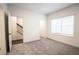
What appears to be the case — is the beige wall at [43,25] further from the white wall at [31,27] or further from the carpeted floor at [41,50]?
the carpeted floor at [41,50]

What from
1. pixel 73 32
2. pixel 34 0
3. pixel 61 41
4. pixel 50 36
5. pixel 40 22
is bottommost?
pixel 61 41

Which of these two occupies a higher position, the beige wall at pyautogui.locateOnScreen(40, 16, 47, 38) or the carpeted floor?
the beige wall at pyautogui.locateOnScreen(40, 16, 47, 38)

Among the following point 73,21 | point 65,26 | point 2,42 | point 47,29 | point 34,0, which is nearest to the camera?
point 34,0

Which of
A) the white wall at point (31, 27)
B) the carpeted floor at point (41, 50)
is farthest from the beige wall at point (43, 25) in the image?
the carpeted floor at point (41, 50)

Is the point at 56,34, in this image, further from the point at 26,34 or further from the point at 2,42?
the point at 2,42

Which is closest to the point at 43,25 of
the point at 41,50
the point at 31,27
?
the point at 31,27

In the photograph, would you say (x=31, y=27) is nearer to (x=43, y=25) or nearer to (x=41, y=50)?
(x=43, y=25)

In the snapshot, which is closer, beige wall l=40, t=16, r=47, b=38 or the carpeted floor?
the carpeted floor

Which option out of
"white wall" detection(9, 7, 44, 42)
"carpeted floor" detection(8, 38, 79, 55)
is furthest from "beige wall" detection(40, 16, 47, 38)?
"carpeted floor" detection(8, 38, 79, 55)

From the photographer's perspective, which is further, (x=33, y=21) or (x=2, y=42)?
(x=33, y=21)

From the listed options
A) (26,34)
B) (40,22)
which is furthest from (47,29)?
(26,34)

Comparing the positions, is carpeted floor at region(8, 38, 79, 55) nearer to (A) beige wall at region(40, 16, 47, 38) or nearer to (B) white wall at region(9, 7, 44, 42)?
(B) white wall at region(9, 7, 44, 42)

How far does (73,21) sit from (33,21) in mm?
1610

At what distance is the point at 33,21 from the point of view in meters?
2.65
